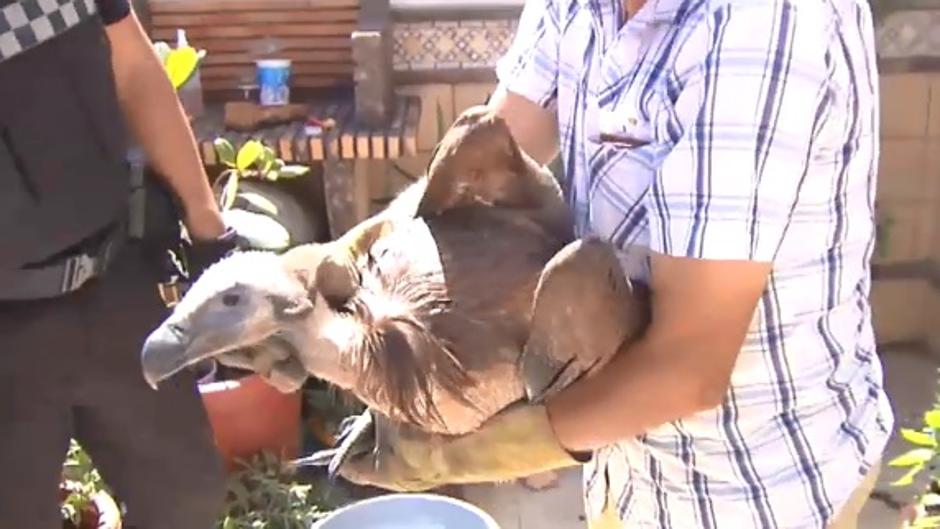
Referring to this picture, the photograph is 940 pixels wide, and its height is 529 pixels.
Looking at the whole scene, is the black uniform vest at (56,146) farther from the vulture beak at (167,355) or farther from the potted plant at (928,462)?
the potted plant at (928,462)

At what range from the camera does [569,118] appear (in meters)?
1.03

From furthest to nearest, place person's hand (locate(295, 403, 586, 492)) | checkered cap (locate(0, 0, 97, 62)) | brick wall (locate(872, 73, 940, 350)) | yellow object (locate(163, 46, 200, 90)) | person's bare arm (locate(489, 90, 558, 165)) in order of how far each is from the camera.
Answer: brick wall (locate(872, 73, 940, 350)) < yellow object (locate(163, 46, 200, 90)) < checkered cap (locate(0, 0, 97, 62)) < person's bare arm (locate(489, 90, 558, 165)) < person's hand (locate(295, 403, 586, 492))

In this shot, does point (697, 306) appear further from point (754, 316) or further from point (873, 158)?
point (873, 158)

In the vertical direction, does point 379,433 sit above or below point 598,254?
below

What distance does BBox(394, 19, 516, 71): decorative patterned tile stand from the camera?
267 cm

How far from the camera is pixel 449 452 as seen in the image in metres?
0.87

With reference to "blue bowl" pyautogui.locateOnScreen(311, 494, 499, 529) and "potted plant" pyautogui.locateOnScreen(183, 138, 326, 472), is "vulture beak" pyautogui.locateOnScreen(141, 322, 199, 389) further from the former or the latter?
"potted plant" pyautogui.locateOnScreen(183, 138, 326, 472)

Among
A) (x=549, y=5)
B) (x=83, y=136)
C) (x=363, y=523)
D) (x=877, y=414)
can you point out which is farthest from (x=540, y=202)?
(x=363, y=523)

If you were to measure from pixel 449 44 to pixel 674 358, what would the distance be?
1.93 metres

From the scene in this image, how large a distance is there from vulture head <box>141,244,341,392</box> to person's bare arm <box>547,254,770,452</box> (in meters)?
0.18

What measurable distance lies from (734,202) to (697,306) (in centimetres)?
7

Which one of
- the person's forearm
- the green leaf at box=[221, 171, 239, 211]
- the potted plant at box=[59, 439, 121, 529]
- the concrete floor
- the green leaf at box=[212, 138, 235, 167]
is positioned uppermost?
the person's forearm

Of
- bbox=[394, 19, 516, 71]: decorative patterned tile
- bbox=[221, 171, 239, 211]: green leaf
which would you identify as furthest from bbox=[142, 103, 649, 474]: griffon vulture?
bbox=[394, 19, 516, 71]: decorative patterned tile

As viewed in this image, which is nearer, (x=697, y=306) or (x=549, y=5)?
(x=697, y=306)
